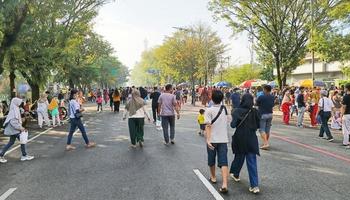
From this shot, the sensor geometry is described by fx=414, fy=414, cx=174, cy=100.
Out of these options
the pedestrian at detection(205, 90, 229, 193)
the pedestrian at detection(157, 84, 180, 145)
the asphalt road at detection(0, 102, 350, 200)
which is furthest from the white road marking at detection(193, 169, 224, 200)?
the pedestrian at detection(157, 84, 180, 145)

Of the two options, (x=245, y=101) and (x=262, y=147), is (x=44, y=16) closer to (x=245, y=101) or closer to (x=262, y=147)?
(x=262, y=147)

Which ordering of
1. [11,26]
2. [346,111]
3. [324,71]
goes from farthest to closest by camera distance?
[324,71] → [11,26] → [346,111]

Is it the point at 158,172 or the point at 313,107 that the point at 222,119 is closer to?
the point at 158,172

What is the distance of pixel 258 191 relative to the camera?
6699 mm

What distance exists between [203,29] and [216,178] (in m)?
62.9

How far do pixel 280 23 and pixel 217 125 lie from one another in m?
25.6

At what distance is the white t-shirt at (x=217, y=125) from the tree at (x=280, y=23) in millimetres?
24340

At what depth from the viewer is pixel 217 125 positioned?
6.95m

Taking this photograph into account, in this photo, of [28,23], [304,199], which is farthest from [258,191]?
[28,23]

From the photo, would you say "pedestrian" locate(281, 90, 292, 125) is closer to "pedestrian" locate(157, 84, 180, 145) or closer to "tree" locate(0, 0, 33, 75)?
"pedestrian" locate(157, 84, 180, 145)

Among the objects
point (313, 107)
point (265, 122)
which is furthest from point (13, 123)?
point (313, 107)

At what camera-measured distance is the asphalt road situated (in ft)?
22.5

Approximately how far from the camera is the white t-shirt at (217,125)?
6.92 meters

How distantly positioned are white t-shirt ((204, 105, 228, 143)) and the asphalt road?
2.88 ft
